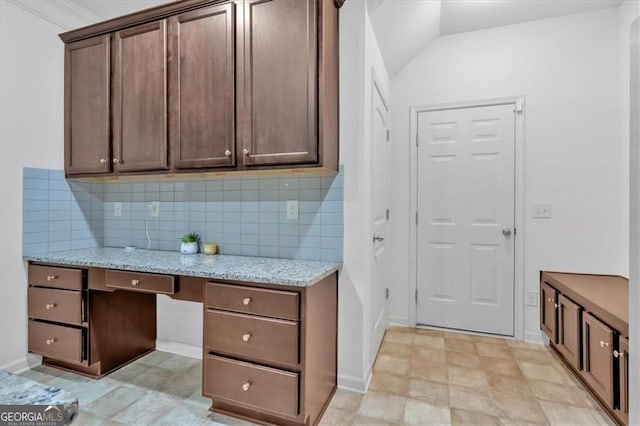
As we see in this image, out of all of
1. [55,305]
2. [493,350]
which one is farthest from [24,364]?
[493,350]

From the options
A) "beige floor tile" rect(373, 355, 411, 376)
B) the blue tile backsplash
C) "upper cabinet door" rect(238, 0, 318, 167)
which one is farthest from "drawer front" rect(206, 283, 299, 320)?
"beige floor tile" rect(373, 355, 411, 376)

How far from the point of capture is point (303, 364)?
4.97ft

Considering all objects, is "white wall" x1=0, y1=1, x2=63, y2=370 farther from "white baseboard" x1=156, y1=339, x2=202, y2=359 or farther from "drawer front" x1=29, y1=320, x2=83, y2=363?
"white baseboard" x1=156, y1=339, x2=202, y2=359

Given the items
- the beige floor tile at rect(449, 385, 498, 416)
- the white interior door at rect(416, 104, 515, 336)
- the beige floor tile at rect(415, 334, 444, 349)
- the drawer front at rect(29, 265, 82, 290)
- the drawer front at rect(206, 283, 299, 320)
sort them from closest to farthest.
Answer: the drawer front at rect(206, 283, 299, 320)
the beige floor tile at rect(449, 385, 498, 416)
the drawer front at rect(29, 265, 82, 290)
the beige floor tile at rect(415, 334, 444, 349)
the white interior door at rect(416, 104, 515, 336)

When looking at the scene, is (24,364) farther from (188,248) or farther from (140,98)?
(140,98)

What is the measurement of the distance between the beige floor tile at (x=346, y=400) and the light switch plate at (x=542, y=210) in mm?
2041

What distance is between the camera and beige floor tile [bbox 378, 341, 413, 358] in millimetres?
2492

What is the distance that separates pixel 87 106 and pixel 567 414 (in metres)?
3.55

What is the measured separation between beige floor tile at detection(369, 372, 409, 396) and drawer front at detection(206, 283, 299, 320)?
0.92 m

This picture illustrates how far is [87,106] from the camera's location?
232cm

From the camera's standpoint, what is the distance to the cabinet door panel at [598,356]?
5.63ft

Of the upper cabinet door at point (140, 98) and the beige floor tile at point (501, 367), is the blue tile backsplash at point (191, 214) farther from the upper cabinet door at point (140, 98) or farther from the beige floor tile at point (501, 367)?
the beige floor tile at point (501, 367)

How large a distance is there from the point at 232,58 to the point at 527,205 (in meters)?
2.53

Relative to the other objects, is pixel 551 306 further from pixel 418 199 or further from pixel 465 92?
pixel 465 92
